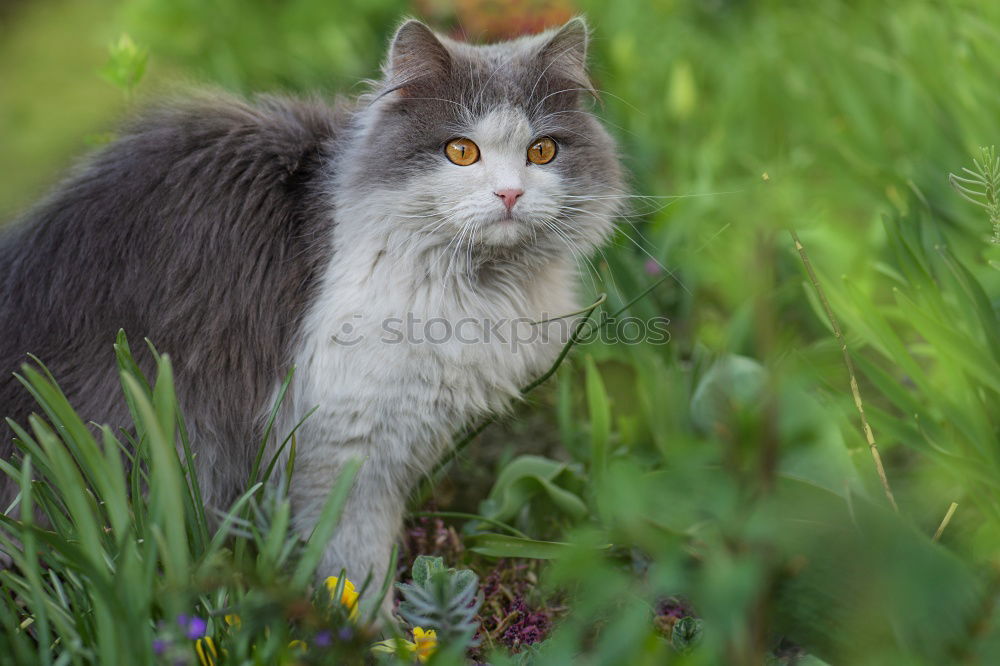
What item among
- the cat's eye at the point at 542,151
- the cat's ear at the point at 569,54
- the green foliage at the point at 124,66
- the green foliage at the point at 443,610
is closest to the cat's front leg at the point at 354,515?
the green foliage at the point at 443,610

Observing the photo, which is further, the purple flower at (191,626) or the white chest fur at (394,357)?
the white chest fur at (394,357)

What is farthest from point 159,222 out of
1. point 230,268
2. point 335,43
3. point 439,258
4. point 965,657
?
point 335,43

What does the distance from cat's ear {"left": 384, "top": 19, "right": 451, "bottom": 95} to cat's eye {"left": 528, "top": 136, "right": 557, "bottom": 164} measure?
8.0 inches

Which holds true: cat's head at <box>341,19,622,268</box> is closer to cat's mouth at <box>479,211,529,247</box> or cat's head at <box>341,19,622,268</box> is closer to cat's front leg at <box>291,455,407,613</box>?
cat's mouth at <box>479,211,529,247</box>

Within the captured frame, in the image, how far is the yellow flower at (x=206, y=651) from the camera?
112cm

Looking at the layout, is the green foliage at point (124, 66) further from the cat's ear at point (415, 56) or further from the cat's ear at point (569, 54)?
the cat's ear at point (569, 54)

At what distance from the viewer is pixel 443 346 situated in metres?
1.55

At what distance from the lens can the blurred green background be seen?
764 millimetres

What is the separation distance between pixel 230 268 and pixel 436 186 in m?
0.39

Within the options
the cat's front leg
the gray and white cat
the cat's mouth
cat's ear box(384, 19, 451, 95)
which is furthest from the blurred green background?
cat's ear box(384, 19, 451, 95)

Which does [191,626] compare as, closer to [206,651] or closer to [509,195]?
[206,651]

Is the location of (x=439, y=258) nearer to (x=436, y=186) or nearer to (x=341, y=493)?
(x=436, y=186)

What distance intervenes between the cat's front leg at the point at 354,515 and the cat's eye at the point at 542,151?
60 cm

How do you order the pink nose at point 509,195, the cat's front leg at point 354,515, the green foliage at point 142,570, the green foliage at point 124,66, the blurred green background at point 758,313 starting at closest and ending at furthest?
the blurred green background at point 758,313
the green foliage at point 142,570
the pink nose at point 509,195
the cat's front leg at point 354,515
the green foliage at point 124,66
